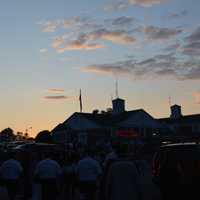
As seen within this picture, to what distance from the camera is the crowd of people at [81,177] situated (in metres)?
9.73

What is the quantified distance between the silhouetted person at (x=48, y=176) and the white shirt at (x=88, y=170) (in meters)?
0.71

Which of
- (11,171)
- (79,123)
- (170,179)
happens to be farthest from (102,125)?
(170,179)

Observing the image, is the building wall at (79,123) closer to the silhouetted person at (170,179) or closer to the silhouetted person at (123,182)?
the silhouetted person at (170,179)

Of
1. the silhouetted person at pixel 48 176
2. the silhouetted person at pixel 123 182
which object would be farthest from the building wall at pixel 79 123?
the silhouetted person at pixel 123 182

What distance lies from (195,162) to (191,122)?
3061 inches

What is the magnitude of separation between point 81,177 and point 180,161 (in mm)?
3301

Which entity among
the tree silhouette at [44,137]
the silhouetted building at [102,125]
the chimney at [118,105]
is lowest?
the tree silhouette at [44,137]

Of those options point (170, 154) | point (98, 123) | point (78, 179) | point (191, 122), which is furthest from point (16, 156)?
point (191, 122)

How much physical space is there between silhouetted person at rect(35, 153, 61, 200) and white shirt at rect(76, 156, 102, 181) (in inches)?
28.0

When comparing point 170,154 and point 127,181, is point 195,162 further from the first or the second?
point 127,181

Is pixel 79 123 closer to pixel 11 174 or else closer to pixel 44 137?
pixel 44 137

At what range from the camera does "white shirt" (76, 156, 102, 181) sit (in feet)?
53.1

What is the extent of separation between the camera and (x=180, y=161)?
14.2 m

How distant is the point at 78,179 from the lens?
16.5 metres
